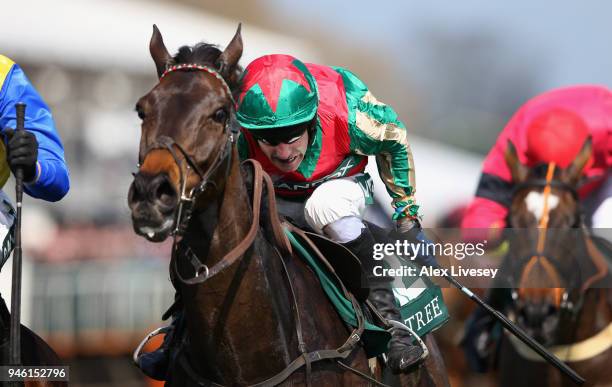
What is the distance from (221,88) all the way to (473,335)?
15.5ft

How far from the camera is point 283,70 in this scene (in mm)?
4945

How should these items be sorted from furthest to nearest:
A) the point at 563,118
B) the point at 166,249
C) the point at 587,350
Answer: the point at 166,249
the point at 563,118
the point at 587,350

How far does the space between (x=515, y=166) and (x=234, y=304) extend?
12.4 ft

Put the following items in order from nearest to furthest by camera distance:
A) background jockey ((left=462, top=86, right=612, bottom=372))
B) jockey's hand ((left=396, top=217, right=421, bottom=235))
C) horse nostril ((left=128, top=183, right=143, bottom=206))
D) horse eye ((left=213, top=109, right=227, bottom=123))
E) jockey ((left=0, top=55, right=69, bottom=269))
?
horse nostril ((left=128, top=183, right=143, bottom=206)), horse eye ((left=213, top=109, right=227, bottom=123)), jockey ((left=0, top=55, right=69, bottom=269)), jockey's hand ((left=396, top=217, right=421, bottom=235)), background jockey ((left=462, top=86, right=612, bottom=372))

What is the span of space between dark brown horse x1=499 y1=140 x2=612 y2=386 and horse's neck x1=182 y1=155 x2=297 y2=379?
2.99 m

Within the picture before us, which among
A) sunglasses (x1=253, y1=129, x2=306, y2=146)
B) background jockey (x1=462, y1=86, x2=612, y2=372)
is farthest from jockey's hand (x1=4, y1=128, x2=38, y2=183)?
background jockey (x1=462, y1=86, x2=612, y2=372)

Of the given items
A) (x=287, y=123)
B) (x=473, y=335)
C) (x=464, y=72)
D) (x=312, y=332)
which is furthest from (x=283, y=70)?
(x=464, y=72)

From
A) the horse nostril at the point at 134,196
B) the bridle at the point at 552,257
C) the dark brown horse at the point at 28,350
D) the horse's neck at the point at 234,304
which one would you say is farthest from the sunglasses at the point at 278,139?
the bridle at the point at 552,257

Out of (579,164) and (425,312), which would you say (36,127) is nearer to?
(425,312)

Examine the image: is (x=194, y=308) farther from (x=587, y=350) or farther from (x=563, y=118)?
(x=563, y=118)

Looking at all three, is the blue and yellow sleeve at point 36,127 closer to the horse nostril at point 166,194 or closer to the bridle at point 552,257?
the horse nostril at point 166,194

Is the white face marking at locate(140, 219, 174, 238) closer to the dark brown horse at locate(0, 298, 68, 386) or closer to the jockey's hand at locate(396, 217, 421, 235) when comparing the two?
the dark brown horse at locate(0, 298, 68, 386)

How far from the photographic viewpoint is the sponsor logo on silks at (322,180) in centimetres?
530

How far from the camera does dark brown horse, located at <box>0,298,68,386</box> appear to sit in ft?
15.4
